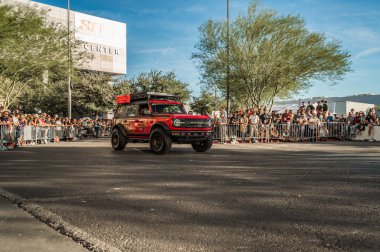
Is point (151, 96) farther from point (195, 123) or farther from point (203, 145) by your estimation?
point (203, 145)

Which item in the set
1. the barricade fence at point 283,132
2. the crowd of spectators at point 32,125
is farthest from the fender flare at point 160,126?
the crowd of spectators at point 32,125

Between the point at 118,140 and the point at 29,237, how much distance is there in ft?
38.4

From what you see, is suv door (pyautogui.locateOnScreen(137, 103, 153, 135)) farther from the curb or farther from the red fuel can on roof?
the curb

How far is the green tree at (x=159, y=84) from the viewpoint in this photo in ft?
169

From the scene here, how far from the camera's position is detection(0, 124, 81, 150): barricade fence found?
55.7 ft

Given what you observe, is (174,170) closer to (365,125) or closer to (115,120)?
(115,120)

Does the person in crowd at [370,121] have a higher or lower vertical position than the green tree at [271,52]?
lower

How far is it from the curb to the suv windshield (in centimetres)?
889

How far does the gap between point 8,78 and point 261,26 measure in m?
20.4

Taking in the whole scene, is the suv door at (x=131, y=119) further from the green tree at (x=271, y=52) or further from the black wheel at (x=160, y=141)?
the green tree at (x=271, y=52)

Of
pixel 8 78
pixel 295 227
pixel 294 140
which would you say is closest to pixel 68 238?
pixel 295 227

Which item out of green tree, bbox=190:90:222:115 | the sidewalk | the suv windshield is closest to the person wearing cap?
the suv windshield

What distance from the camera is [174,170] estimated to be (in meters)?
8.46

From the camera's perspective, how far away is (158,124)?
1334 cm
